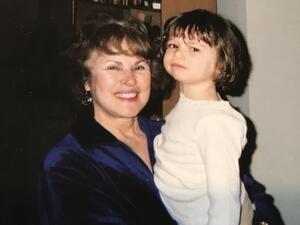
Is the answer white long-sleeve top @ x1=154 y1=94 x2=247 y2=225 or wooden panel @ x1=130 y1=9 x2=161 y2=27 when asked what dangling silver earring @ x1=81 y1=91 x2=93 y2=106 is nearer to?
white long-sleeve top @ x1=154 y1=94 x2=247 y2=225

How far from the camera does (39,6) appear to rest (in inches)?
118

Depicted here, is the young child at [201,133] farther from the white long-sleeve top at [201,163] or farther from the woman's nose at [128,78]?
the woman's nose at [128,78]

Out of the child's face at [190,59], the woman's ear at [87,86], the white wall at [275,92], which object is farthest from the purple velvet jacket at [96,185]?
the white wall at [275,92]

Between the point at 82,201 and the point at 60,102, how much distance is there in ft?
6.05

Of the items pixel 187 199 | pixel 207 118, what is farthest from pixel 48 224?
pixel 207 118

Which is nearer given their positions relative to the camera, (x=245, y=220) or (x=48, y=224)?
(x=48, y=224)

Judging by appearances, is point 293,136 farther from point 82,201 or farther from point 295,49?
point 82,201

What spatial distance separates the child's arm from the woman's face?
0.47 metres

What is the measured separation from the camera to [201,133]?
1352 millimetres

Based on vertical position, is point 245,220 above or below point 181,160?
below

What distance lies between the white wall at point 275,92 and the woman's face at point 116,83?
130 cm

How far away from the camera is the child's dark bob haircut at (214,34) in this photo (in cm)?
148

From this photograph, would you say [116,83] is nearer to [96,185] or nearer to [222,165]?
[96,185]

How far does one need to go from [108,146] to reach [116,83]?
296mm
